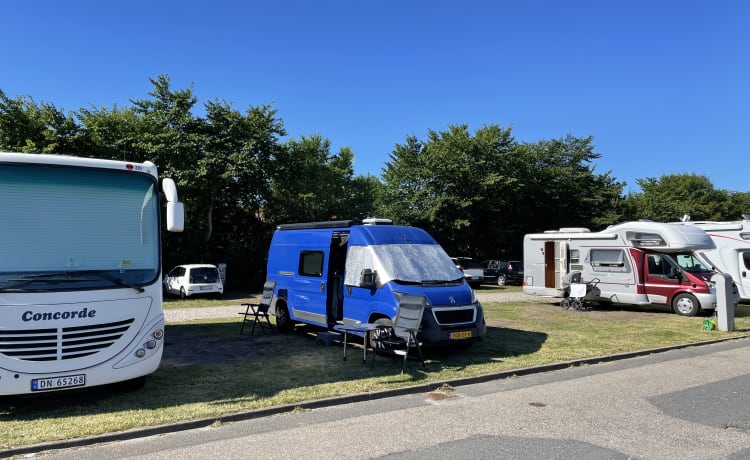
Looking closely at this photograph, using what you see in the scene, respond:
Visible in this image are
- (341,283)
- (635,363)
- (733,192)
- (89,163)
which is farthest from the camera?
(733,192)

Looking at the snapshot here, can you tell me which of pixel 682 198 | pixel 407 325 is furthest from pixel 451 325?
pixel 682 198

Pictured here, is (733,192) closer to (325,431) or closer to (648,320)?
(648,320)

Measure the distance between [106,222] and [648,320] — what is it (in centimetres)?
1407

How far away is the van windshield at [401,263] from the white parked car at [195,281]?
14477 millimetres

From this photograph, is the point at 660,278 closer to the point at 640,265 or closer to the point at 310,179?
the point at 640,265

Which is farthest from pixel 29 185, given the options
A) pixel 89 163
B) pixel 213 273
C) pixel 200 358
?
pixel 213 273

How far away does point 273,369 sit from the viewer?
27.8 ft

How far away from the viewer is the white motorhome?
1862cm

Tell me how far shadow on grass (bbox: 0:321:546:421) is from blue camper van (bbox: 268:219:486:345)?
2.05 ft

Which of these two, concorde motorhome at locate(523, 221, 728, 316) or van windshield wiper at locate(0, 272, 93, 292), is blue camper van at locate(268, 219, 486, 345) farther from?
concorde motorhome at locate(523, 221, 728, 316)

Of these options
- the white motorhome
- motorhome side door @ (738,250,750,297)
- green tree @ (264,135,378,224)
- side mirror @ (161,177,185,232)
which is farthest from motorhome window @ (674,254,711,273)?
green tree @ (264,135,378,224)

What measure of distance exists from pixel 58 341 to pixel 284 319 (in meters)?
6.89

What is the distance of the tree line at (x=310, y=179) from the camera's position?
25719 mm

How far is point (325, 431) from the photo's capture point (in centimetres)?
555
